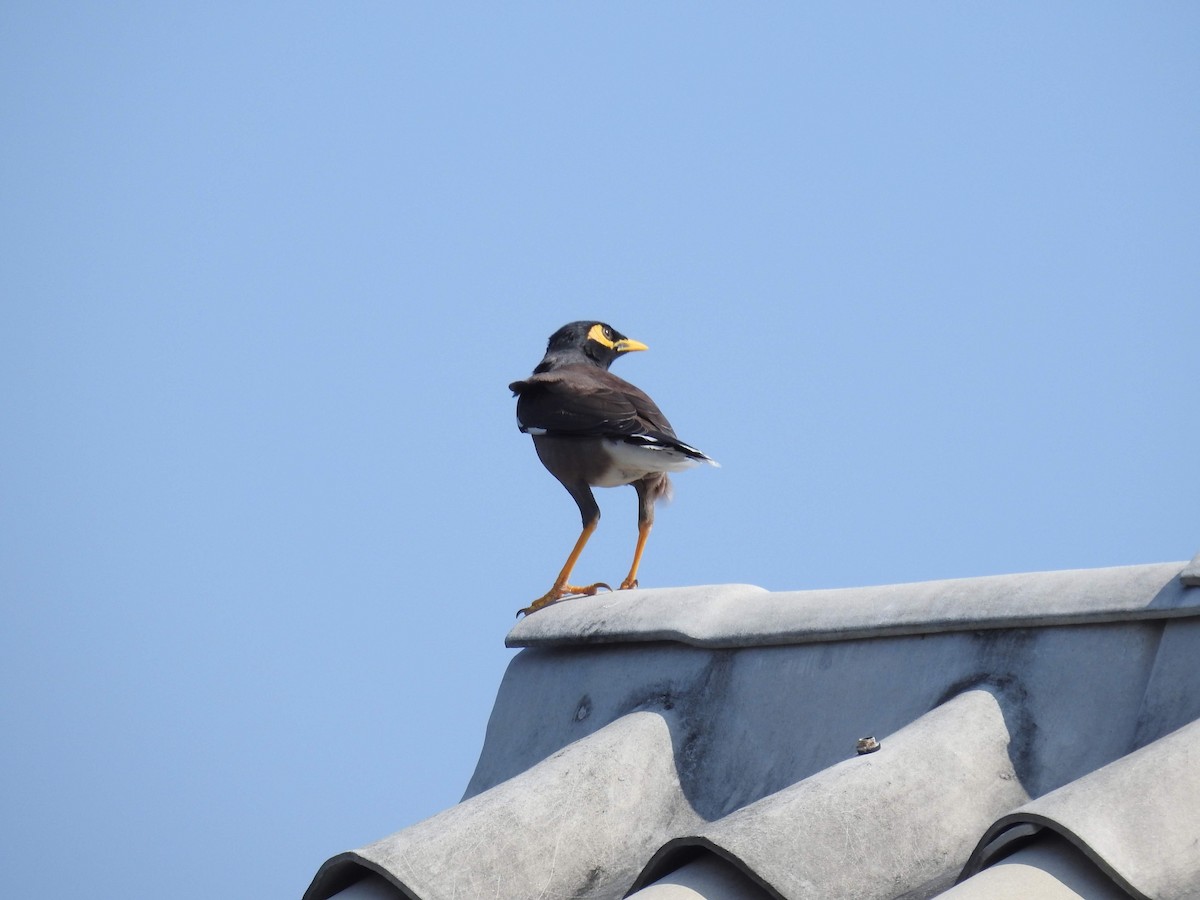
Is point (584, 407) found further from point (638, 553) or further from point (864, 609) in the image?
point (864, 609)

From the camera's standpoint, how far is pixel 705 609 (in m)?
4.37

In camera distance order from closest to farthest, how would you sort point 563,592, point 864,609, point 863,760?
point 863,760, point 864,609, point 563,592

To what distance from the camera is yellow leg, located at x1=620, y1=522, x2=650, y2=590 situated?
668 centimetres

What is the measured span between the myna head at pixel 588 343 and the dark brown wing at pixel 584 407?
2.39 ft

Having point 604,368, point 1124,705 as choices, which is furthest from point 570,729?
point 604,368

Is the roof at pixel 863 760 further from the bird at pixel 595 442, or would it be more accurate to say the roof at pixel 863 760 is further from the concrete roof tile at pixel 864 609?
the bird at pixel 595 442

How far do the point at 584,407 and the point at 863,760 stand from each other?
11.1 ft

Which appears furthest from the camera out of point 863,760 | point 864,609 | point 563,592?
point 563,592

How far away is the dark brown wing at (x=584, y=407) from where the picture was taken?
6.40m

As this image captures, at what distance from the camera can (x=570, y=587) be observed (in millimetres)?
6426

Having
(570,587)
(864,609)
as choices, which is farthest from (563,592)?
(864,609)

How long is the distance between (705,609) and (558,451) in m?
2.34

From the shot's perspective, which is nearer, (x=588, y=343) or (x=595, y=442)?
(x=595, y=442)

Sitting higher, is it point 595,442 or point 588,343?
point 588,343
